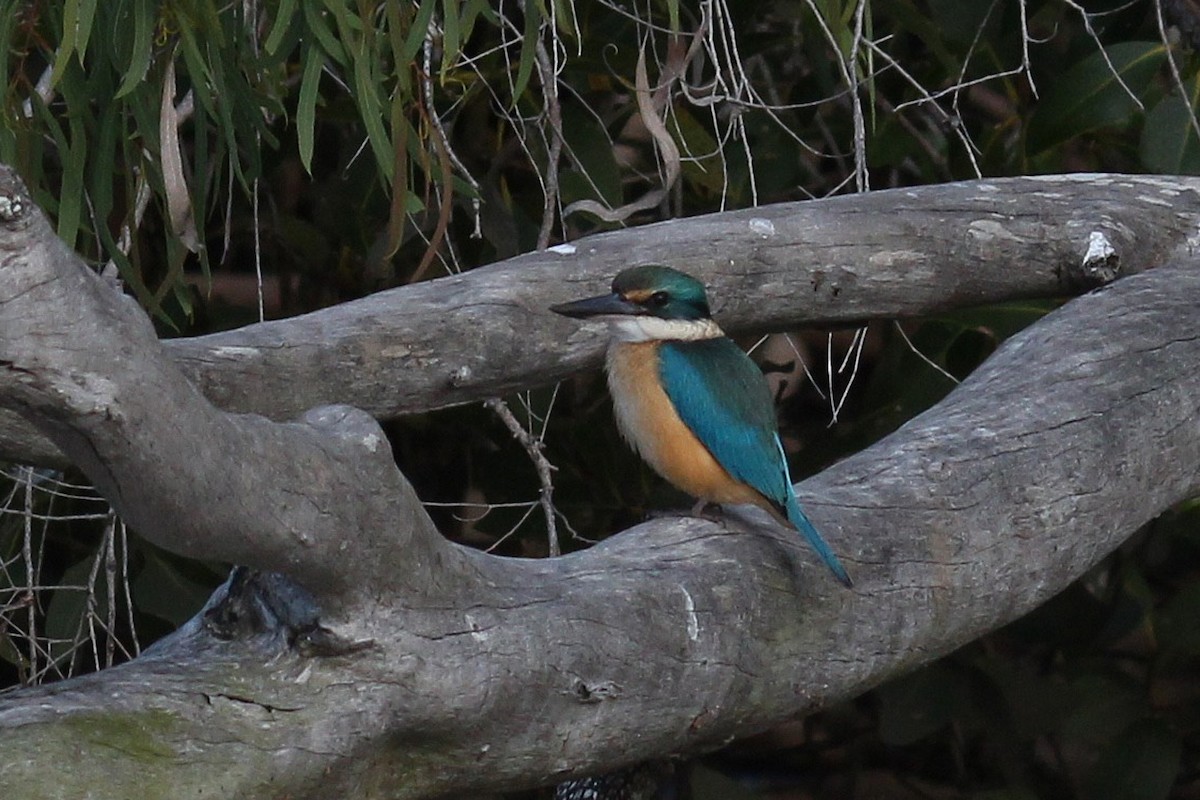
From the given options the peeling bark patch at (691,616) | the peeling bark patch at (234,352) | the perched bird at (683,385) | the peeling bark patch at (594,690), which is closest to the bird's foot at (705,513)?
the perched bird at (683,385)

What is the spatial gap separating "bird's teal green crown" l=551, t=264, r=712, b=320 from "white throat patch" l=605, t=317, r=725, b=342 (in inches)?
0.7

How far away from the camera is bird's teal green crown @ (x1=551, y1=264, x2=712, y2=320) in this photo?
2359 mm

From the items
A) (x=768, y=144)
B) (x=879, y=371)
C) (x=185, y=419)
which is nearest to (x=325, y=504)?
(x=185, y=419)

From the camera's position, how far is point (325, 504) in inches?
55.5

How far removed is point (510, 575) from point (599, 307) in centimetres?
69

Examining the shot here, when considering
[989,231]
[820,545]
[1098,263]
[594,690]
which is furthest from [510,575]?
[1098,263]

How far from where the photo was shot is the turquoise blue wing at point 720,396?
2.35m

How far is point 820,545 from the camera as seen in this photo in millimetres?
1945

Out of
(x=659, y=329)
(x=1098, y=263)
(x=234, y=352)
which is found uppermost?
(x=234, y=352)

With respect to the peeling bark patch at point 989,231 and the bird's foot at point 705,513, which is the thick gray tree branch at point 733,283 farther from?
the bird's foot at point 705,513

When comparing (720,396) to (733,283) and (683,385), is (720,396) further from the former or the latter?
(733,283)

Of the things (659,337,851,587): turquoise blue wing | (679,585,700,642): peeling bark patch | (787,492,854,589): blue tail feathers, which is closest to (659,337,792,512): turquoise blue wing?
(659,337,851,587): turquoise blue wing

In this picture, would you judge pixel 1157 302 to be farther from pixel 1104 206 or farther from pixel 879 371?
pixel 879 371

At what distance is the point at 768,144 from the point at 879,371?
56 centimetres
